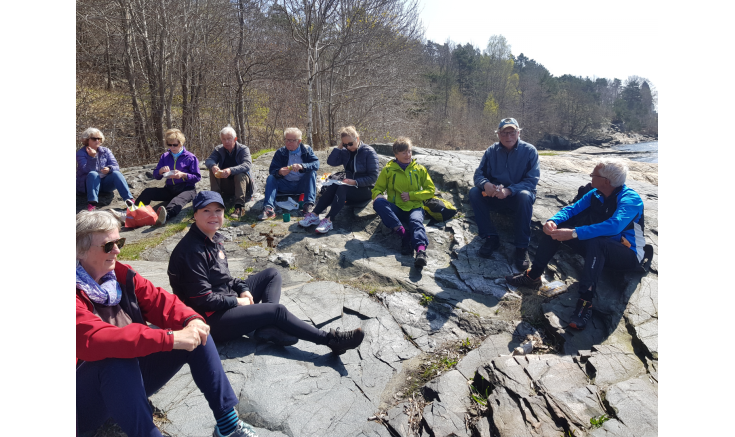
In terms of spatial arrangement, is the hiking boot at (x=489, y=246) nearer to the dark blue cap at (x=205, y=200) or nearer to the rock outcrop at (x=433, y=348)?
the rock outcrop at (x=433, y=348)

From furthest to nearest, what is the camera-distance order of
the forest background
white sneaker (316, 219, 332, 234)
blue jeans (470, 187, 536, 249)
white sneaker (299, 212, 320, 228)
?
1. the forest background
2. white sneaker (299, 212, 320, 228)
3. white sneaker (316, 219, 332, 234)
4. blue jeans (470, 187, 536, 249)

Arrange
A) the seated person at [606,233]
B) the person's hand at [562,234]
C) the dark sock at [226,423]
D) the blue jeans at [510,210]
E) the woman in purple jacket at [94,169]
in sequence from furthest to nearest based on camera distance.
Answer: the woman in purple jacket at [94,169]
the blue jeans at [510,210]
the person's hand at [562,234]
the seated person at [606,233]
the dark sock at [226,423]

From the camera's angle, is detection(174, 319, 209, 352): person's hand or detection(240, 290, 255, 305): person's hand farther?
detection(240, 290, 255, 305): person's hand

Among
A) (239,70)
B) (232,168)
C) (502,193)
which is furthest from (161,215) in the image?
(239,70)

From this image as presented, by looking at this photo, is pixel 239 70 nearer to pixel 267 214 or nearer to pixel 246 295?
pixel 267 214

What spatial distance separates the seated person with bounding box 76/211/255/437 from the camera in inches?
67.5

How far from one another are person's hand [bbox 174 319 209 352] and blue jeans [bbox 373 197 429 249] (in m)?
2.78

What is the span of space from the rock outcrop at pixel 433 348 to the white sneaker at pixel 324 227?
103mm

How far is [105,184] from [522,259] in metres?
6.13

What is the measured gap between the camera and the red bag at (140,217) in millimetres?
5379

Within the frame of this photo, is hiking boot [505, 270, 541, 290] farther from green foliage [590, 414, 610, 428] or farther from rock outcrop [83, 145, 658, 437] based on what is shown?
green foliage [590, 414, 610, 428]

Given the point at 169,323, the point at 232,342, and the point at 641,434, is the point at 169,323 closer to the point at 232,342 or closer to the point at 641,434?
the point at 232,342

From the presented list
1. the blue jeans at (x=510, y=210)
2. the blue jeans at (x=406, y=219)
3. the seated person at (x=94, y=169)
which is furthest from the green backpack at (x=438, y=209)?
the seated person at (x=94, y=169)

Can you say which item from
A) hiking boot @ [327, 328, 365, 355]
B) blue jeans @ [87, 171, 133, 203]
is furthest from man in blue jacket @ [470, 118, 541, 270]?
blue jeans @ [87, 171, 133, 203]
